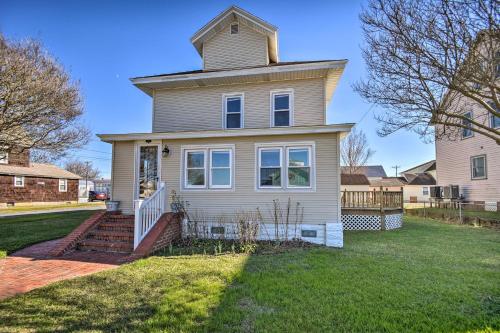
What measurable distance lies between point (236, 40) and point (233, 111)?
129 inches

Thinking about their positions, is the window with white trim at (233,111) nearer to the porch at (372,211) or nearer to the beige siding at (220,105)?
the beige siding at (220,105)

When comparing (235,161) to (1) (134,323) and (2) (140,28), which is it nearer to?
(1) (134,323)

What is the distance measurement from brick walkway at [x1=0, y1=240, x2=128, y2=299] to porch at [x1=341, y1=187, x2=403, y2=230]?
950 cm

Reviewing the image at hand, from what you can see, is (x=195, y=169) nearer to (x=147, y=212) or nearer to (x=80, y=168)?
(x=147, y=212)

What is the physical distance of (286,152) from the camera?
936cm

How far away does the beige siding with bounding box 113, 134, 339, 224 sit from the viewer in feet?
29.2

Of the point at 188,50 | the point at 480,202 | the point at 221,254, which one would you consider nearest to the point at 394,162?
the point at 480,202

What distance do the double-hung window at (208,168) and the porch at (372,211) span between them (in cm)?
605

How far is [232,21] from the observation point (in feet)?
38.4

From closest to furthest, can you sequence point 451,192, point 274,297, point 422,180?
point 274,297 < point 451,192 < point 422,180

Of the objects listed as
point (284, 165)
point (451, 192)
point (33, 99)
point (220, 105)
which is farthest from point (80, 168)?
point (451, 192)

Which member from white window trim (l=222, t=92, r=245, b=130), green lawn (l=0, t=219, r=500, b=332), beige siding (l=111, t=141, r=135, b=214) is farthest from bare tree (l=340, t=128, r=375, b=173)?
beige siding (l=111, t=141, r=135, b=214)

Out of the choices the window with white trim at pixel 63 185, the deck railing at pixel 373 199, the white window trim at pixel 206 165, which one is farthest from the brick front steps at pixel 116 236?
the window with white trim at pixel 63 185

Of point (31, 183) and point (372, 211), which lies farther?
point (31, 183)
